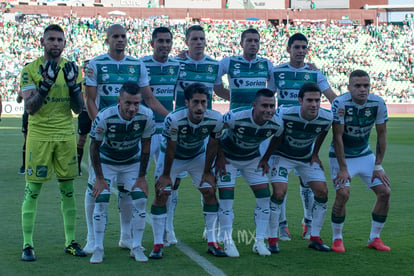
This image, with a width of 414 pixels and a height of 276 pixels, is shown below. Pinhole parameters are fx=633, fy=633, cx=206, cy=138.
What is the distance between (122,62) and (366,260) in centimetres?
346

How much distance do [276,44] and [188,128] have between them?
4157 centimetres

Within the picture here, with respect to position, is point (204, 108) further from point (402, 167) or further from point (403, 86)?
point (403, 86)

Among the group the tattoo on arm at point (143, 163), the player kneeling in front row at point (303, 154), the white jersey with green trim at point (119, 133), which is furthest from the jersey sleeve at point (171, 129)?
the player kneeling in front row at point (303, 154)

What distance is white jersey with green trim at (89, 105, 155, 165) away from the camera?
6363 mm

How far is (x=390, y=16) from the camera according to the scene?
58375 mm

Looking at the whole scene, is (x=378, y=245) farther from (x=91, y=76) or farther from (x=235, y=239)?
(x=91, y=76)

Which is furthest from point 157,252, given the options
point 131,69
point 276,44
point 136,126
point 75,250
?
point 276,44

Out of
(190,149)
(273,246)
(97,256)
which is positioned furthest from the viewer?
(190,149)

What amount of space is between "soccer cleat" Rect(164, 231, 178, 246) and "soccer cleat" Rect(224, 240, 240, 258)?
0.76 meters

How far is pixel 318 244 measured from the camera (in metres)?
6.91

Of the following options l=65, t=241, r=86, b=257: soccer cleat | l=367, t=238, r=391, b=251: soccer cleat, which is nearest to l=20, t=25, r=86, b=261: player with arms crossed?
l=65, t=241, r=86, b=257: soccer cleat

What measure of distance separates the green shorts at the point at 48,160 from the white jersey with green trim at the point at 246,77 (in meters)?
2.62

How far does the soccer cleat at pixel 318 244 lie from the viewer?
6.87 meters

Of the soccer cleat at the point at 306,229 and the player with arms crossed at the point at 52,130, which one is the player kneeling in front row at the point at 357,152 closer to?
the soccer cleat at the point at 306,229
